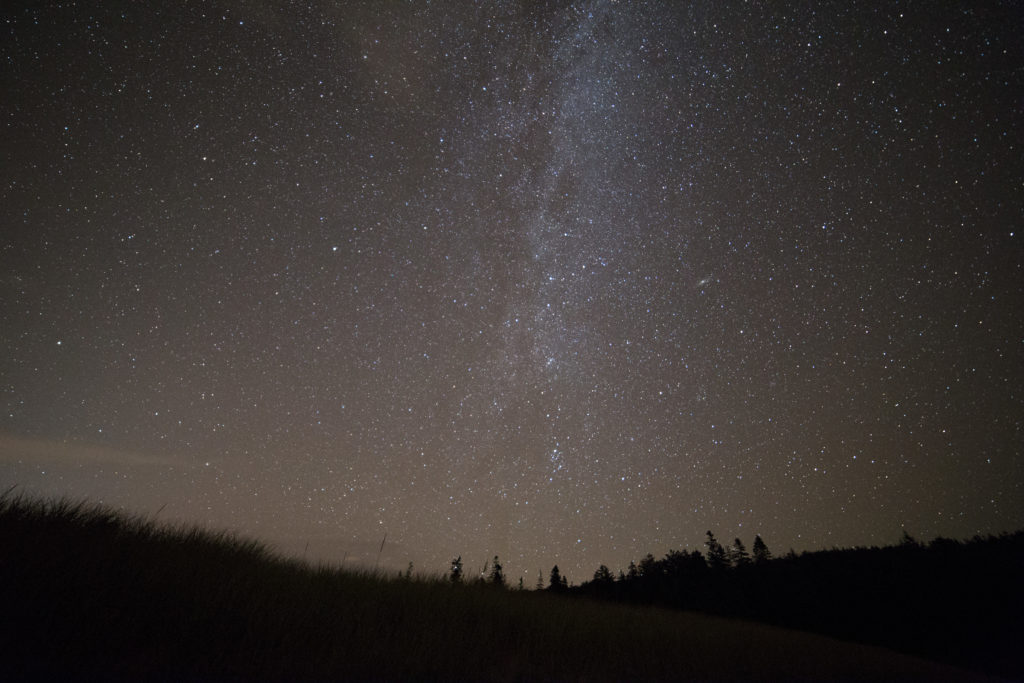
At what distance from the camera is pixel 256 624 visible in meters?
4.25

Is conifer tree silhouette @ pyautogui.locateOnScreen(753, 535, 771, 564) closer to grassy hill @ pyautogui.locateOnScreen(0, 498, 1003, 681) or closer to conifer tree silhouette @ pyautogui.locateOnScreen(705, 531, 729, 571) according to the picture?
conifer tree silhouette @ pyautogui.locateOnScreen(705, 531, 729, 571)

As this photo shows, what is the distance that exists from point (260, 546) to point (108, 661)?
4.07m

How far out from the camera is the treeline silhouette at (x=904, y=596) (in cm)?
2420

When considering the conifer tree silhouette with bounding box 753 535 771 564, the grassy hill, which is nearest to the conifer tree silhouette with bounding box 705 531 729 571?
the conifer tree silhouette with bounding box 753 535 771 564

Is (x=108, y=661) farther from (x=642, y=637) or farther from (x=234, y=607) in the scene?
(x=642, y=637)

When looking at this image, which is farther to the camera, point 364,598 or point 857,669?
point 857,669

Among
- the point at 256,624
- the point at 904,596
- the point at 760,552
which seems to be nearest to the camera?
the point at 256,624

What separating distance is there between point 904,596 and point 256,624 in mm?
41354

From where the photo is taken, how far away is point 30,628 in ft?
11.1

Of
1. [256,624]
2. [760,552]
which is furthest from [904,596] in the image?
[256,624]

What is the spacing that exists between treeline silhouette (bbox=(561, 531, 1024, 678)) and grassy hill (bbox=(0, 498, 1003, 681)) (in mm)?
12801

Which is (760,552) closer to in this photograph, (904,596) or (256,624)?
(904,596)

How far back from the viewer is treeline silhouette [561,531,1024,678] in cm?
2420

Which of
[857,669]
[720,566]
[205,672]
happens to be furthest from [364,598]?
[720,566]
